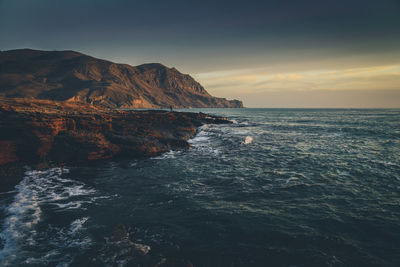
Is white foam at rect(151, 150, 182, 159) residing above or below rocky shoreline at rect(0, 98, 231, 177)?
below

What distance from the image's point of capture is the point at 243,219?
348 inches

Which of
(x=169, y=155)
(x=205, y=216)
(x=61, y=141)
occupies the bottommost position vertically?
(x=205, y=216)

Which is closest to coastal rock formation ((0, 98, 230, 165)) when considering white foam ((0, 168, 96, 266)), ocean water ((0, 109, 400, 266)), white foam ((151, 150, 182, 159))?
white foam ((151, 150, 182, 159))

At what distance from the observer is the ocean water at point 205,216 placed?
6590 mm

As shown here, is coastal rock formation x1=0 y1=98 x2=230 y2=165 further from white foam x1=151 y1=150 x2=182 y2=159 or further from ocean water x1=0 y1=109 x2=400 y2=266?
ocean water x1=0 y1=109 x2=400 y2=266

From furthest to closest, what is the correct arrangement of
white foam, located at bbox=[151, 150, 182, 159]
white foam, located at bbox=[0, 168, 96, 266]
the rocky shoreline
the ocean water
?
1. white foam, located at bbox=[151, 150, 182, 159]
2. the rocky shoreline
3. white foam, located at bbox=[0, 168, 96, 266]
4. the ocean water

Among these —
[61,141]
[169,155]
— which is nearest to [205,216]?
[169,155]

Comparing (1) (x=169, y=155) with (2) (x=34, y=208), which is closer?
(2) (x=34, y=208)

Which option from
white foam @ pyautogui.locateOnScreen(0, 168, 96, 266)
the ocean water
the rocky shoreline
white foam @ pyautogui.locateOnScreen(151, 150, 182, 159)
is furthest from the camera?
white foam @ pyautogui.locateOnScreen(151, 150, 182, 159)

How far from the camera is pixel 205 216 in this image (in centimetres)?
912

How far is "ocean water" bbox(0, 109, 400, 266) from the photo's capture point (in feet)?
21.6

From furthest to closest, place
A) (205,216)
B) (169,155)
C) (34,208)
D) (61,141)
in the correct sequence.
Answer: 1. (169,155)
2. (61,141)
3. (34,208)
4. (205,216)

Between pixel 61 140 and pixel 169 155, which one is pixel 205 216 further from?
pixel 61 140

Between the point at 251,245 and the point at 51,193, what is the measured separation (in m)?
12.3
